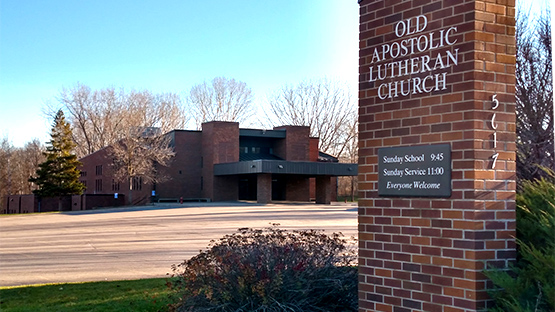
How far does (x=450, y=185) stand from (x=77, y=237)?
20.9m

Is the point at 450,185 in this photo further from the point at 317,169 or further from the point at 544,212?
the point at 317,169

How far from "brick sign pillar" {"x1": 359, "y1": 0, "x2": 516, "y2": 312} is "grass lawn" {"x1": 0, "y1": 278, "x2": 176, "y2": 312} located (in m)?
3.92

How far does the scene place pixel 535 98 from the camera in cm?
1365

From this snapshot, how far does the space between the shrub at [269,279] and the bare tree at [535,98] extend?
278 inches

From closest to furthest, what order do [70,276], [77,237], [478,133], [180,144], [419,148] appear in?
[478,133] < [419,148] < [70,276] < [77,237] < [180,144]

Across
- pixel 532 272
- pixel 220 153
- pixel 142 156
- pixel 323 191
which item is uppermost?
pixel 220 153

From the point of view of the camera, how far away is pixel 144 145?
196 ft

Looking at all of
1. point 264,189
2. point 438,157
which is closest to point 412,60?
point 438,157

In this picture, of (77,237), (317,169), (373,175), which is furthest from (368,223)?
(317,169)

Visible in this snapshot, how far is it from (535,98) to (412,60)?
9.11 meters

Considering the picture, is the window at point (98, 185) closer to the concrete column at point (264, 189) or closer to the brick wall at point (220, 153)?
the brick wall at point (220, 153)

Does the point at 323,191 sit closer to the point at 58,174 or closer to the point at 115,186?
the point at 115,186

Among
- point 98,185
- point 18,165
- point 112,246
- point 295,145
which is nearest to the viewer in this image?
point 112,246

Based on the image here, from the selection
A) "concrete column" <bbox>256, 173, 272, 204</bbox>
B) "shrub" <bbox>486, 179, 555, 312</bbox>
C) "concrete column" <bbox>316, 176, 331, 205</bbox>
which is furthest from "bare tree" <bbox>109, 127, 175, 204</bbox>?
"shrub" <bbox>486, 179, 555, 312</bbox>
